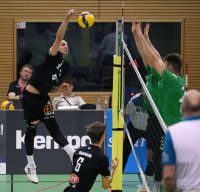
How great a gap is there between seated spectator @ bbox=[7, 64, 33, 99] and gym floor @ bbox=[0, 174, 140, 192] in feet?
6.48

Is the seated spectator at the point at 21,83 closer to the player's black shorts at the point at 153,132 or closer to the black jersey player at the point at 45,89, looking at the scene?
the black jersey player at the point at 45,89

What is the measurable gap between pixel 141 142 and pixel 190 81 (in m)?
4.58

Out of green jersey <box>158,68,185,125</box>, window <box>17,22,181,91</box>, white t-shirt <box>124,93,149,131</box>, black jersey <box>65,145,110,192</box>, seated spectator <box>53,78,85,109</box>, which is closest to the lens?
green jersey <box>158,68,185,125</box>

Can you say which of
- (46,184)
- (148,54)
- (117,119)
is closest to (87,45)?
(46,184)

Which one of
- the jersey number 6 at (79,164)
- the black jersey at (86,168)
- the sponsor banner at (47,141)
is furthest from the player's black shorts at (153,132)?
the sponsor banner at (47,141)

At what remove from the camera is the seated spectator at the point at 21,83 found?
1385cm

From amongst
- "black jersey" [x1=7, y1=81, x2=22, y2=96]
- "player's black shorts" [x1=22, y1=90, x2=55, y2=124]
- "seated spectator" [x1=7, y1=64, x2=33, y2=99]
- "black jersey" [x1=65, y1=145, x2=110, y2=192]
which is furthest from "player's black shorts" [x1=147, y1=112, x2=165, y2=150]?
"black jersey" [x1=7, y1=81, x2=22, y2=96]

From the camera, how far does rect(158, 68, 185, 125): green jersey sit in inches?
315

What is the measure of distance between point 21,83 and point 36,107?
447 centimetres

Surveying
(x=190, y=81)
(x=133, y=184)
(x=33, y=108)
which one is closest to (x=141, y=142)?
(x=133, y=184)

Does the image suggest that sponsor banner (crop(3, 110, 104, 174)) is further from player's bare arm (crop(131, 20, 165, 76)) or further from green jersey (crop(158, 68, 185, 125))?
green jersey (crop(158, 68, 185, 125))

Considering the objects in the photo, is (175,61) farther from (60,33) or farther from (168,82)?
(60,33)

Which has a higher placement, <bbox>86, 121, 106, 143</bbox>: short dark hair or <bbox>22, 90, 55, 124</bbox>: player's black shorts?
<bbox>22, 90, 55, 124</bbox>: player's black shorts

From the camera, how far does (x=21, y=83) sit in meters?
14.1
